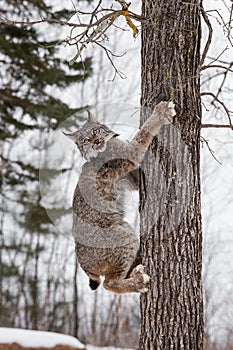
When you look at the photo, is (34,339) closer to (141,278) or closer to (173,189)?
(141,278)

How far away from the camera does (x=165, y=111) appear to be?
10.9ft

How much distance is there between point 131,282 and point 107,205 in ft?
1.72

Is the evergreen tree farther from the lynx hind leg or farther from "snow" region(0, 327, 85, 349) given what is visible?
the lynx hind leg

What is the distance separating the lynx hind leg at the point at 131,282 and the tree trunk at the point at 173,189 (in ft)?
0.14

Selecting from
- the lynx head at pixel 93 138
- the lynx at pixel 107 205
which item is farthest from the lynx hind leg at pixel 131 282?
the lynx head at pixel 93 138

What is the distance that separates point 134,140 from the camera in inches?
142

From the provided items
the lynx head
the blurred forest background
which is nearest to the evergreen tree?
the blurred forest background

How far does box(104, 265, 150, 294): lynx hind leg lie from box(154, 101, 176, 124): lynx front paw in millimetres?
835

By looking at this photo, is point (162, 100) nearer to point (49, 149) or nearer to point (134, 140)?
point (134, 140)

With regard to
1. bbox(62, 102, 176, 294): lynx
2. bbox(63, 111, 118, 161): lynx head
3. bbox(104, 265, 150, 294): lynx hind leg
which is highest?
bbox(63, 111, 118, 161): lynx head

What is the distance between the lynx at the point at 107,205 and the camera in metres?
3.57

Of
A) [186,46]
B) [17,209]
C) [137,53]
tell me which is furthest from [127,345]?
[186,46]

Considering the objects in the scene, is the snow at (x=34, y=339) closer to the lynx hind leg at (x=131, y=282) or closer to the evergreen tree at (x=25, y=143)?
the evergreen tree at (x=25, y=143)

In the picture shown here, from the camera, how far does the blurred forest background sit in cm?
955
